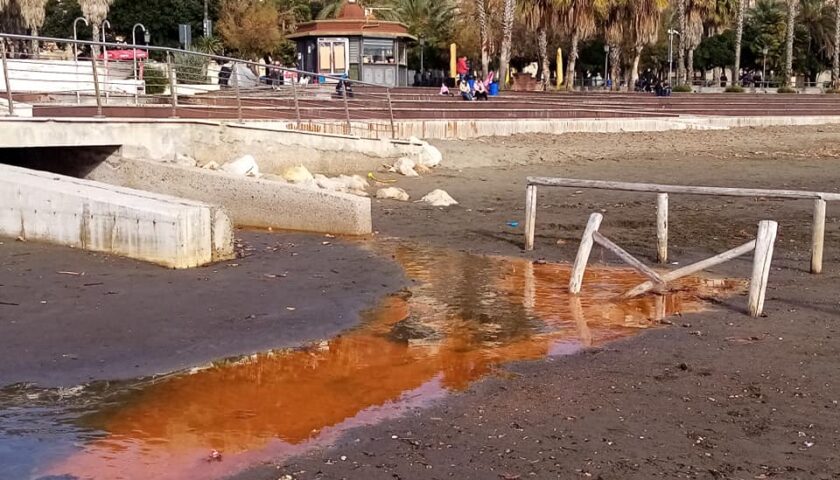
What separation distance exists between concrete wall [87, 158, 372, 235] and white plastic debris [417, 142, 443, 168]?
6866mm

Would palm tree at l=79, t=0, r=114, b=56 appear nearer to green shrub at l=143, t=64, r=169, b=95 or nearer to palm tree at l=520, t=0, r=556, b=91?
palm tree at l=520, t=0, r=556, b=91

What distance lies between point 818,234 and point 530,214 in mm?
3538

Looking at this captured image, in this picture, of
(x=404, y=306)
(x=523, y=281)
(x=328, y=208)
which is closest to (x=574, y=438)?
(x=404, y=306)

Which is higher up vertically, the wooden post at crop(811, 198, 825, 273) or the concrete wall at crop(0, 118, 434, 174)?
the concrete wall at crop(0, 118, 434, 174)

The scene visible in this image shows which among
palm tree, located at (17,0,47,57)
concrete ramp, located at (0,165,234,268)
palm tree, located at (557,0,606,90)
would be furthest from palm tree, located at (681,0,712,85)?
concrete ramp, located at (0,165,234,268)

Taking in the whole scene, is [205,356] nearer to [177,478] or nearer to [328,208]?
[177,478]

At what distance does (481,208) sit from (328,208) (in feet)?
11.8

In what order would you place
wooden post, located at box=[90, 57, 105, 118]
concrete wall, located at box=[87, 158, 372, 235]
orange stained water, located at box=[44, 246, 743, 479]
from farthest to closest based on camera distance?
wooden post, located at box=[90, 57, 105, 118] < concrete wall, located at box=[87, 158, 372, 235] < orange stained water, located at box=[44, 246, 743, 479]

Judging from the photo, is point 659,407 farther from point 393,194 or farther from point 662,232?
point 393,194

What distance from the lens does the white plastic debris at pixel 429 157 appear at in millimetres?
20953

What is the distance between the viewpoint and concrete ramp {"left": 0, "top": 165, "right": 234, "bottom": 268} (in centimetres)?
1056

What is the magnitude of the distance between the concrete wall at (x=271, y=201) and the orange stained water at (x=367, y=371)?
242 centimetres

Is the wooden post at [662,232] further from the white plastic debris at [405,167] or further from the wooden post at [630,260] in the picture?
the white plastic debris at [405,167]

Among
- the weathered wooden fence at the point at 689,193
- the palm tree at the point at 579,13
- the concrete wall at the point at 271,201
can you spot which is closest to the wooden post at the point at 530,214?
the weathered wooden fence at the point at 689,193
